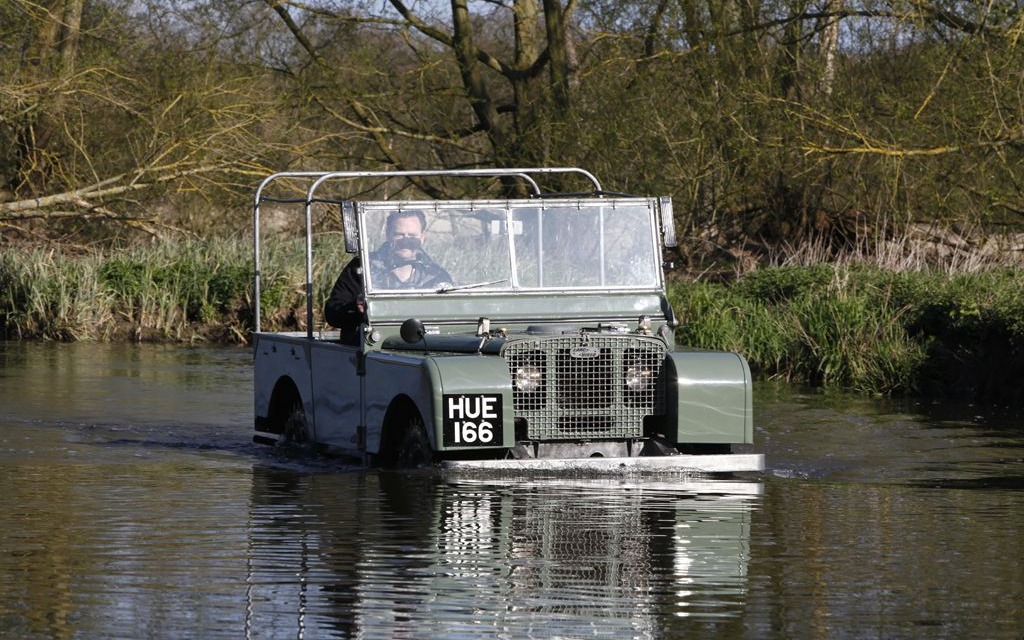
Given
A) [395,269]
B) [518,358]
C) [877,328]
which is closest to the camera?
[518,358]

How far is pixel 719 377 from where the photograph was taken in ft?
34.0

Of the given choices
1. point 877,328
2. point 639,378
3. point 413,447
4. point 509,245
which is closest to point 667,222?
point 509,245

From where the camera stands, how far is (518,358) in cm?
1028

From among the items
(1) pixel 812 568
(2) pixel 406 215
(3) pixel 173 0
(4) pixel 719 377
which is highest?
(3) pixel 173 0

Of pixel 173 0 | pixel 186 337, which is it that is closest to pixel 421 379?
pixel 186 337

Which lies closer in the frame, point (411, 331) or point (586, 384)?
point (586, 384)

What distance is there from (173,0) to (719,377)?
60.9ft

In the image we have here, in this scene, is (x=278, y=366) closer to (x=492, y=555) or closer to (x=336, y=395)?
(x=336, y=395)

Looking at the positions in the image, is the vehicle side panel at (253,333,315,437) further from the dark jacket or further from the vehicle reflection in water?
the vehicle reflection in water

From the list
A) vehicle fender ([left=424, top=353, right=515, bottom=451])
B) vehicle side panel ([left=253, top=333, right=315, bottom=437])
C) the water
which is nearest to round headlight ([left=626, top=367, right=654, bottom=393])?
the water

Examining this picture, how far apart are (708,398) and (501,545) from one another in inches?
93.3

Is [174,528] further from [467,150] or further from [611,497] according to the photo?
[467,150]

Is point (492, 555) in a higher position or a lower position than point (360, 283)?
lower

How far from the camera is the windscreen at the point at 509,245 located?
1122 centimetres
